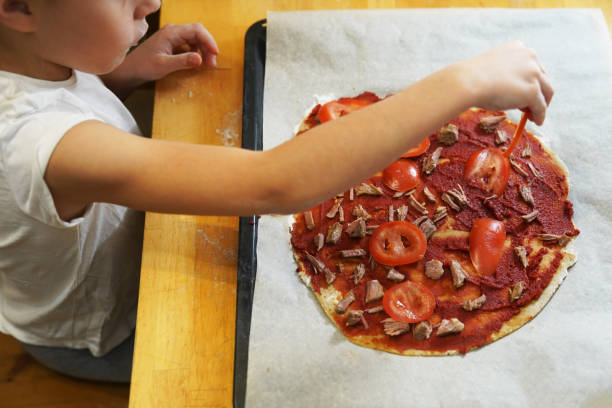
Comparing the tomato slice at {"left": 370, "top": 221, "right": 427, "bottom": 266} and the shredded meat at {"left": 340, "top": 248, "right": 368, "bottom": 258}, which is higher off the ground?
the tomato slice at {"left": 370, "top": 221, "right": 427, "bottom": 266}

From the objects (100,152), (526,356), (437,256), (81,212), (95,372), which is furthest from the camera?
(95,372)

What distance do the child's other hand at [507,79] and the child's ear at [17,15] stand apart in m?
0.64

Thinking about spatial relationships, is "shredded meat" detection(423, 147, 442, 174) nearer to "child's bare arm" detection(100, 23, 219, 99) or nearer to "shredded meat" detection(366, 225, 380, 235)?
"shredded meat" detection(366, 225, 380, 235)

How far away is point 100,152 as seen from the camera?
0.71 m

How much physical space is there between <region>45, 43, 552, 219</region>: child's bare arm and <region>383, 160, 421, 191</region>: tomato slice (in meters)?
0.35

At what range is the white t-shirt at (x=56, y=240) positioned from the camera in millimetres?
736

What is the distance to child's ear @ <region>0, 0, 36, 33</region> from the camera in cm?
67

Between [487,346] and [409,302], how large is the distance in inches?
6.5

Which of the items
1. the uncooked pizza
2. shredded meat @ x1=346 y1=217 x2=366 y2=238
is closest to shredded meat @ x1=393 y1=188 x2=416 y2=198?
the uncooked pizza

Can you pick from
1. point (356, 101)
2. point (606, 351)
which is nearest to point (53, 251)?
point (356, 101)

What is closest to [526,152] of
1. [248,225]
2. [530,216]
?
[530,216]

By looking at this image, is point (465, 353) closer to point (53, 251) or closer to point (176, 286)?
point (176, 286)

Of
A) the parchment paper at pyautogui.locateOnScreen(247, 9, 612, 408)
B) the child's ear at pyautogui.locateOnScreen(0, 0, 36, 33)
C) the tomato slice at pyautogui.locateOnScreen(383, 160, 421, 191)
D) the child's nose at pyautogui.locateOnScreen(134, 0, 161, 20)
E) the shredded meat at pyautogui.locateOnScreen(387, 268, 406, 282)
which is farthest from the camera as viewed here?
the tomato slice at pyautogui.locateOnScreen(383, 160, 421, 191)

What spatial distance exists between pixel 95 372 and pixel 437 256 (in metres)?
0.84
